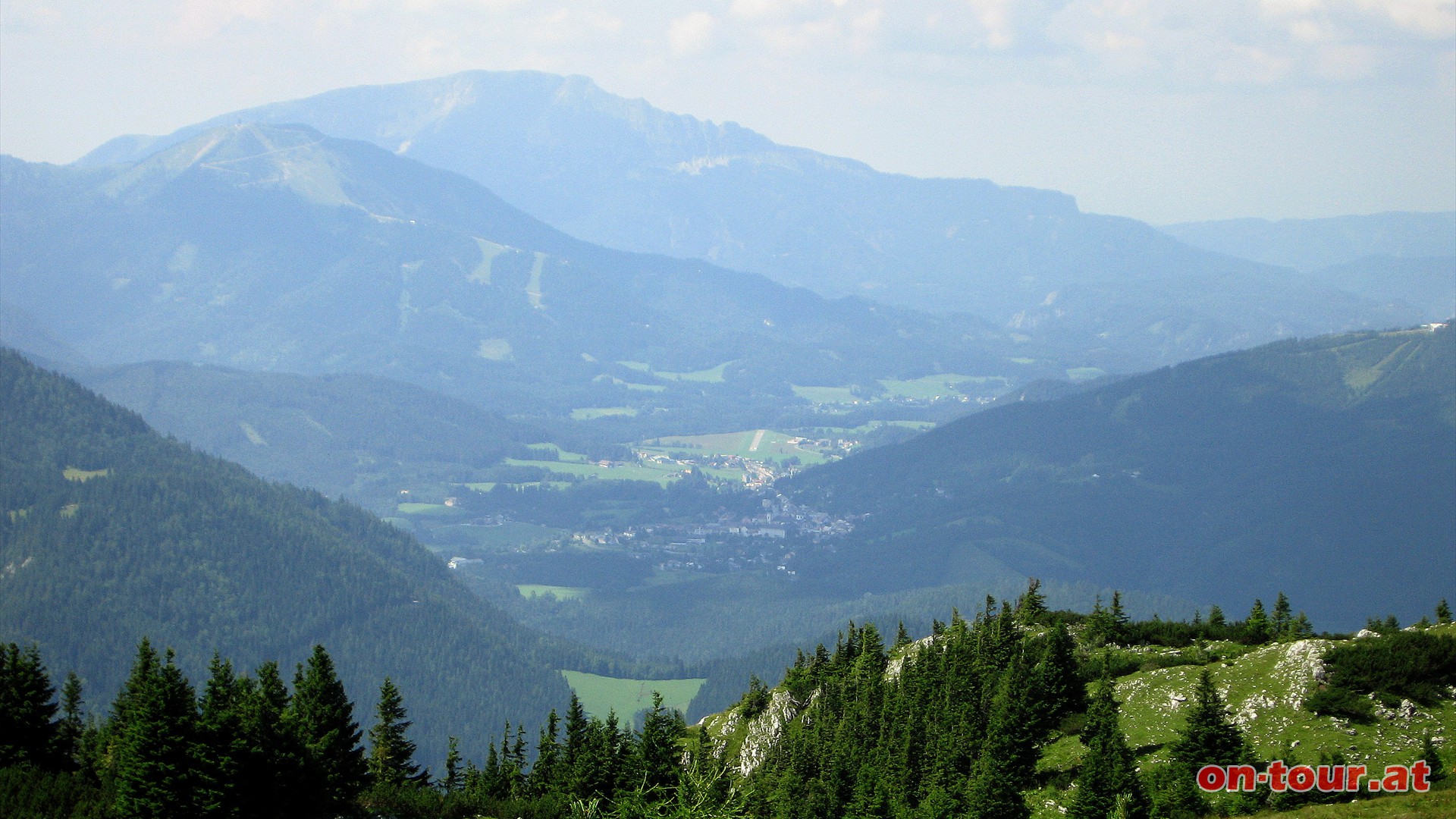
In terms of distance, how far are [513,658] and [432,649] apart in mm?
14089

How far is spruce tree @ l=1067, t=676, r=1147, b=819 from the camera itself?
1690 inches

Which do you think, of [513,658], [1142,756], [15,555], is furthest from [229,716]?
[15,555]

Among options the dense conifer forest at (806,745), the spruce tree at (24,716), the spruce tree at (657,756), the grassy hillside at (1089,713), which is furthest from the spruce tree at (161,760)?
the grassy hillside at (1089,713)

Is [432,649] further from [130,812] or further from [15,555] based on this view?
[130,812]

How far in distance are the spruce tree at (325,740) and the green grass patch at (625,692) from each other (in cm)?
10368

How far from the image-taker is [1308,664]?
1853 inches

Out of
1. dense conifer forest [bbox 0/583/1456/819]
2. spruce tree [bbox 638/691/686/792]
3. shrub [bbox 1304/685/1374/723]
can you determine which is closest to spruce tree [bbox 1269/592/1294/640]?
dense conifer forest [bbox 0/583/1456/819]

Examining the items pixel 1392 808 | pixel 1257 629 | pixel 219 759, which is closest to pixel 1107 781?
pixel 1392 808

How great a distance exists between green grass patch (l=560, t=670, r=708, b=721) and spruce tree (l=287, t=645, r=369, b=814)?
103676 millimetres

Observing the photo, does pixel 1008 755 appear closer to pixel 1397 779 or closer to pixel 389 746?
pixel 1397 779

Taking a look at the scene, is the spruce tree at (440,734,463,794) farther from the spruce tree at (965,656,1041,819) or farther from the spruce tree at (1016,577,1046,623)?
the spruce tree at (1016,577,1046,623)

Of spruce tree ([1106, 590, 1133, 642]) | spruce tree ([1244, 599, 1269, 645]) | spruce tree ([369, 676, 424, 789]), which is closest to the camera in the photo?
spruce tree ([1244, 599, 1269, 645])

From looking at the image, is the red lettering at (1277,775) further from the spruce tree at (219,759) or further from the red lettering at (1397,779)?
the spruce tree at (219,759)

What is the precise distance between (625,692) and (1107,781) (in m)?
136
